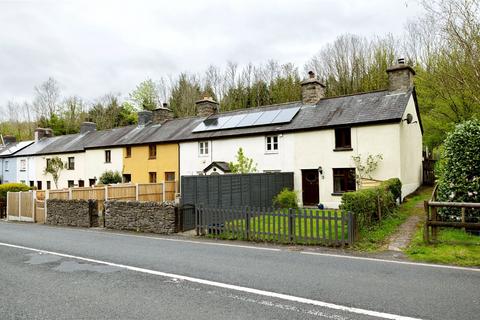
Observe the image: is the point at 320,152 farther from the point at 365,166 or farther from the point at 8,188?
the point at 8,188

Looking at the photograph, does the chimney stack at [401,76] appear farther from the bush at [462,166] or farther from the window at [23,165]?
the window at [23,165]

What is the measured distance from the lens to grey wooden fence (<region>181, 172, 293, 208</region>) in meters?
15.6

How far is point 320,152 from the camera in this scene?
819 inches

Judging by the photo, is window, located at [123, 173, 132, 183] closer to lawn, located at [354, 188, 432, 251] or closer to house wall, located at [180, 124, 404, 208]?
house wall, located at [180, 124, 404, 208]

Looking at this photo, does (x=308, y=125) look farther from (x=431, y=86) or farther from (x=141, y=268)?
(x=141, y=268)

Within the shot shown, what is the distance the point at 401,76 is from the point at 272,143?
8.91 metres

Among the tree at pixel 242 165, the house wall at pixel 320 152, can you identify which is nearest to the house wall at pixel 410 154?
the house wall at pixel 320 152

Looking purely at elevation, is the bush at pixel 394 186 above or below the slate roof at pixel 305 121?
below

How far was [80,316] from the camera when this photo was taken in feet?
16.8

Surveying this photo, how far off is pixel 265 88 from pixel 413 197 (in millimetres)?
31476

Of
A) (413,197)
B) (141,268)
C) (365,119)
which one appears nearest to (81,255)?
(141,268)

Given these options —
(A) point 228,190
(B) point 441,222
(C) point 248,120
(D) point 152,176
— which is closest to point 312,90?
(C) point 248,120

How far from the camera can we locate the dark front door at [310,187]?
2102 cm

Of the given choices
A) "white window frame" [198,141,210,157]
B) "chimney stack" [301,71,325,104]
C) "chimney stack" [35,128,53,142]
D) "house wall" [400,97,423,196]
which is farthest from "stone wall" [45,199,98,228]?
"chimney stack" [35,128,53,142]
